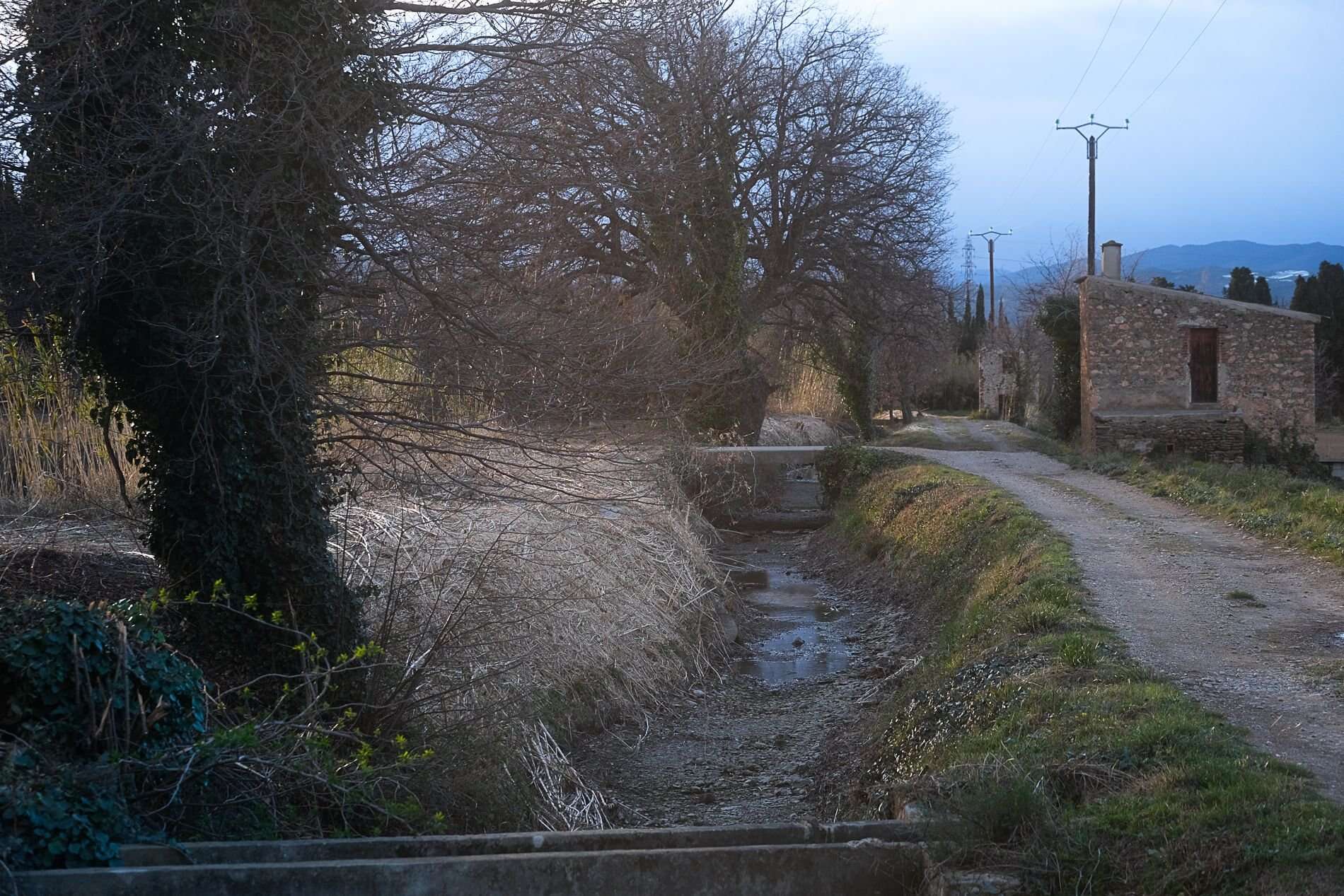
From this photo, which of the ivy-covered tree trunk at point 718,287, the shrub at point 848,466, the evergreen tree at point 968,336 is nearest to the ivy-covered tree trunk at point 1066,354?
the shrub at point 848,466

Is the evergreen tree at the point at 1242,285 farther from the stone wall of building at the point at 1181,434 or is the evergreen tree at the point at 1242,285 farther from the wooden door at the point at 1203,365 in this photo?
the stone wall of building at the point at 1181,434

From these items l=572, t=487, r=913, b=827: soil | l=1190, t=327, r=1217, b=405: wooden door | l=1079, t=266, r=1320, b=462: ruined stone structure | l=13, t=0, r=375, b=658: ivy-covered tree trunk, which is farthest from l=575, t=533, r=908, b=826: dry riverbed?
l=1190, t=327, r=1217, b=405: wooden door

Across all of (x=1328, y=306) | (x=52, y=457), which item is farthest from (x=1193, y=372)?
(x=1328, y=306)

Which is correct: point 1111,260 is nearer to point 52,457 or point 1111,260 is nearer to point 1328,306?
point 1328,306

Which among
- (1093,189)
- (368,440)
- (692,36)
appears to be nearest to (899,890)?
(368,440)

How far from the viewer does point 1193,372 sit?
76.5 ft

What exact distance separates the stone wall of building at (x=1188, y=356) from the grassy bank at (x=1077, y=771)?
541 inches

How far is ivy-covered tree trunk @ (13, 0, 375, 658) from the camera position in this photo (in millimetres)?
6605

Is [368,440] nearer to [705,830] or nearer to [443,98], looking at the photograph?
[443,98]

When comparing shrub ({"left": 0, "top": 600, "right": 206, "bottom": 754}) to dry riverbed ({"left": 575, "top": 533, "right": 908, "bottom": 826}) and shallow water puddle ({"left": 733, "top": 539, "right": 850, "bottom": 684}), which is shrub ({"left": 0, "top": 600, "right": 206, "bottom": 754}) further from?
shallow water puddle ({"left": 733, "top": 539, "right": 850, "bottom": 684})

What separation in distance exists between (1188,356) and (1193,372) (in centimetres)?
32

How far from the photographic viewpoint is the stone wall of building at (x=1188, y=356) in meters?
23.1

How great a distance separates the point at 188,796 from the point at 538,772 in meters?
2.73

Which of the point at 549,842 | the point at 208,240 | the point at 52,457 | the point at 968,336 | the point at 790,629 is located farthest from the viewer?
the point at 968,336
